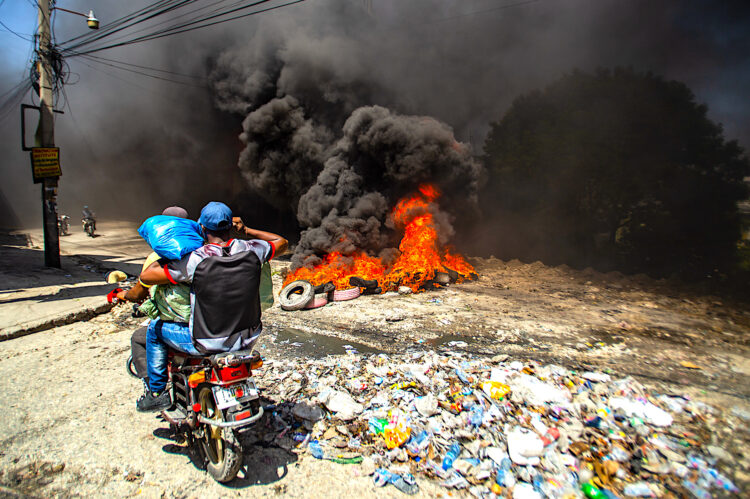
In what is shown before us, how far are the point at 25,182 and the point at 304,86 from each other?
22.2 metres

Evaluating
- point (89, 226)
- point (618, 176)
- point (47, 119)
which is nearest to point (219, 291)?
point (47, 119)

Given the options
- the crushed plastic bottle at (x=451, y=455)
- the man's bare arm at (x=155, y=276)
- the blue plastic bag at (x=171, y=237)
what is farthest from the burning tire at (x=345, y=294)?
the man's bare arm at (x=155, y=276)

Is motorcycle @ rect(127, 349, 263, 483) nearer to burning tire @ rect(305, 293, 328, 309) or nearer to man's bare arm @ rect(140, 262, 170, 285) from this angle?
man's bare arm @ rect(140, 262, 170, 285)

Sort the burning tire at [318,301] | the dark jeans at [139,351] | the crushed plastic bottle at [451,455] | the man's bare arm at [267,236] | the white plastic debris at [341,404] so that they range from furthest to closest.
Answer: the burning tire at [318,301]
the white plastic debris at [341,404]
the man's bare arm at [267,236]
the dark jeans at [139,351]
the crushed plastic bottle at [451,455]

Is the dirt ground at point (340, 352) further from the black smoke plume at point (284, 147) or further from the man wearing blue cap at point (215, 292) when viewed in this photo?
the black smoke plume at point (284, 147)

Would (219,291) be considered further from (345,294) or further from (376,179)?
(376,179)

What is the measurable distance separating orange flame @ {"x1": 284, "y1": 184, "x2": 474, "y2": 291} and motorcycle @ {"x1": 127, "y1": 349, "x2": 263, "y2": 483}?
6.78m

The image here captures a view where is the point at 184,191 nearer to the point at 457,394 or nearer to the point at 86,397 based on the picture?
the point at 86,397

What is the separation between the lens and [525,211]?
54.0 ft

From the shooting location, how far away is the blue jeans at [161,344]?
2.69m

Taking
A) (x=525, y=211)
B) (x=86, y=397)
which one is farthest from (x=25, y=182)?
(x=525, y=211)

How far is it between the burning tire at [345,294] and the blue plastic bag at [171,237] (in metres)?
6.17

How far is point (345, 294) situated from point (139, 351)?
5941 millimetres

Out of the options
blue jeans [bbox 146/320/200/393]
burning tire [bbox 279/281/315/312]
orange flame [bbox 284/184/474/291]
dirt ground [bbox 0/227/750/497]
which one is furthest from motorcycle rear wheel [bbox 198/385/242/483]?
orange flame [bbox 284/184/474/291]
